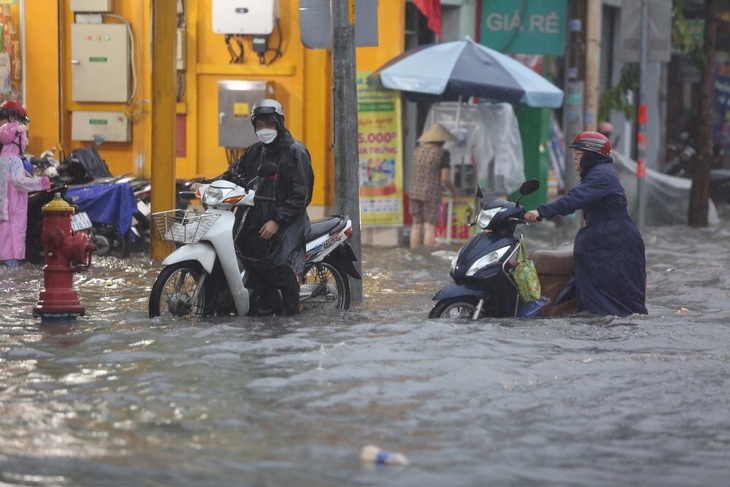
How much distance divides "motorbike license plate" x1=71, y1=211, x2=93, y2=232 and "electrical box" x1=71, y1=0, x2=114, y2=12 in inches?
158

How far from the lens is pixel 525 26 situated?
2019 centimetres

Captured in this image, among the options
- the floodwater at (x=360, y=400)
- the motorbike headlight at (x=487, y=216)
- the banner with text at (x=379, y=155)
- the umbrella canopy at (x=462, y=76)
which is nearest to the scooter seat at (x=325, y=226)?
the floodwater at (x=360, y=400)

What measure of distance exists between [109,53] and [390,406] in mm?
11662

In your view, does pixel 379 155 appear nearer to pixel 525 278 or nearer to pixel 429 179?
pixel 429 179

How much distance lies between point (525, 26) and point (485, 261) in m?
11.3

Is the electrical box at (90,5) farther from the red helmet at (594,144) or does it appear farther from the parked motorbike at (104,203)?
the red helmet at (594,144)

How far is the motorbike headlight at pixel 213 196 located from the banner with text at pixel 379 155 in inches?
334

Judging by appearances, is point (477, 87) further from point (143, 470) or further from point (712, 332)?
point (143, 470)

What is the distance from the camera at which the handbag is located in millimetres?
9633

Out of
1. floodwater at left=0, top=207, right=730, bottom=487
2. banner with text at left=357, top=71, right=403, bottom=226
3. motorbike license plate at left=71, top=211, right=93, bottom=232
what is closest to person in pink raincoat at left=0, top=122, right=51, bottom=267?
motorbike license plate at left=71, top=211, right=93, bottom=232

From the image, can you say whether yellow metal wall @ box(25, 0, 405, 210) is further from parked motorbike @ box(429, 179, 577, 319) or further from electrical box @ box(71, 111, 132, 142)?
parked motorbike @ box(429, 179, 577, 319)

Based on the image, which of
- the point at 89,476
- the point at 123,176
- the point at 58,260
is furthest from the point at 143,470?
the point at 123,176

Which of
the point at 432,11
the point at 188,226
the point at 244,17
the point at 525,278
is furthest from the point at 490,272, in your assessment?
the point at 432,11

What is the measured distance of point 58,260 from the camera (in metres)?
9.88
